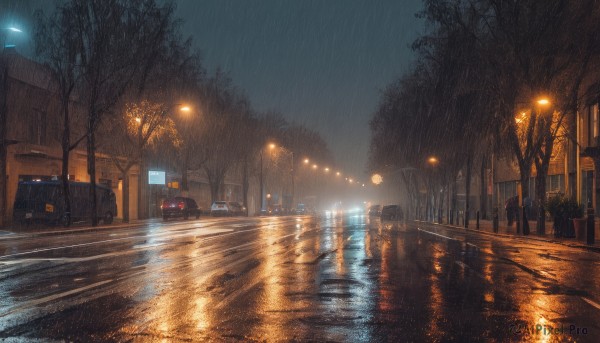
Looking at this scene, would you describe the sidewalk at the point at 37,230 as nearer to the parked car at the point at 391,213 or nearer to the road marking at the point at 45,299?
the road marking at the point at 45,299

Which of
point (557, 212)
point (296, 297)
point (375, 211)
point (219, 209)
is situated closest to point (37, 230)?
point (557, 212)

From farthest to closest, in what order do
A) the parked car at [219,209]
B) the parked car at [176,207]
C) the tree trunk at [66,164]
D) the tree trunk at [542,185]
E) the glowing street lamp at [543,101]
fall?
the parked car at [219,209] → the parked car at [176,207] → the tree trunk at [66,164] → the tree trunk at [542,185] → the glowing street lamp at [543,101]

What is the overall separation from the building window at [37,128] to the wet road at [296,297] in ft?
75.9

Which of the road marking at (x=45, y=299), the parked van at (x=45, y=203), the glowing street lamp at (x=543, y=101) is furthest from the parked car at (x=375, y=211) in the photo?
the road marking at (x=45, y=299)

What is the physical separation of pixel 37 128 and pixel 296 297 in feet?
110

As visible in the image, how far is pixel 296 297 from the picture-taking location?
9289 millimetres

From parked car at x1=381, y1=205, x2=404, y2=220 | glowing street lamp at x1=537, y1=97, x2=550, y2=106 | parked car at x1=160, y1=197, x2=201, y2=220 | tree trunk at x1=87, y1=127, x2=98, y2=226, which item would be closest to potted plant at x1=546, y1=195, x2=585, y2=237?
glowing street lamp at x1=537, y1=97, x2=550, y2=106

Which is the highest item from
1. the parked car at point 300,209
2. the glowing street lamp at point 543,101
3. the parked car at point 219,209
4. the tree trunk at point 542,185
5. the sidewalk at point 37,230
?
the glowing street lamp at point 543,101

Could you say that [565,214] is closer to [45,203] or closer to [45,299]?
[45,299]

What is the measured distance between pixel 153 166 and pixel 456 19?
36434mm

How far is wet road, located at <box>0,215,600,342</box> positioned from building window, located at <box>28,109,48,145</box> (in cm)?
2313

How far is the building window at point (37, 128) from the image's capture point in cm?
3738

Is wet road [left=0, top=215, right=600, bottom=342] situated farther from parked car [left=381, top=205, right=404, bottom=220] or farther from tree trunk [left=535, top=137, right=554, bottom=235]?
parked car [left=381, top=205, right=404, bottom=220]

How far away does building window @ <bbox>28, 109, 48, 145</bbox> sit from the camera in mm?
37375
